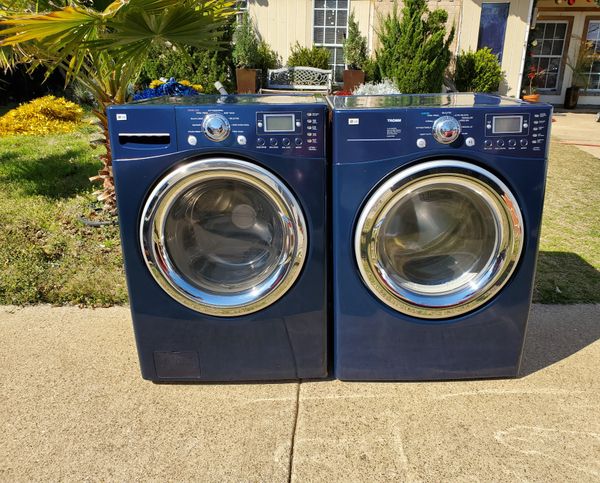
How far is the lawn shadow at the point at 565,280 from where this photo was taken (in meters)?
3.40

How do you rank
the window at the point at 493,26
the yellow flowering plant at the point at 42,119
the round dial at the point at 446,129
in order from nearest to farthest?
the round dial at the point at 446,129 < the yellow flowering plant at the point at 42,119 < the window at the point at 493,26

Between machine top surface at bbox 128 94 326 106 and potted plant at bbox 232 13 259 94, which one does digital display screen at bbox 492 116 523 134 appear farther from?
potted plant at bbox 232 13 259 94

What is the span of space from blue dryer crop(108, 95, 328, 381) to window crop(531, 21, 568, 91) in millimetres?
13777

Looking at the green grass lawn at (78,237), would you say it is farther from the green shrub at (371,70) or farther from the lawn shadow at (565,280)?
the green shrub at (371,70)

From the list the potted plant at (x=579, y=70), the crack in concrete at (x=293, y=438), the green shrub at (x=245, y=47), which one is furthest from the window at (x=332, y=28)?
the crack in concrete at (x=293, y=438)

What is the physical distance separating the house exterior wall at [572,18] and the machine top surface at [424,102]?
41.7ft

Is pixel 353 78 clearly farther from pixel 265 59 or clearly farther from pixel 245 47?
pixel 245 47

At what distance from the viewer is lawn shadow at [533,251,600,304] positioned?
11.2ft

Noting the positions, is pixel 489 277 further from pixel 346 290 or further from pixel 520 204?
pixel 346 290

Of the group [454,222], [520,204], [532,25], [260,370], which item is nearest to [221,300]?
[260,370]

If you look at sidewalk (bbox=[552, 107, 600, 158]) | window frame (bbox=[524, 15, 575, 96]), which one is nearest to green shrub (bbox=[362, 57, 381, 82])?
sidewalk (bbox=[552, 107, 600, 158])

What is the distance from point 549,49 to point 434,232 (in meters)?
13.9

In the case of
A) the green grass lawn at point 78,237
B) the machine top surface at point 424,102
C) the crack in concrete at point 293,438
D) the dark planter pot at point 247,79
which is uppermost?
the machine top surface at point 424,102

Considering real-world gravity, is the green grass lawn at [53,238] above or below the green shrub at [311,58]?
below
